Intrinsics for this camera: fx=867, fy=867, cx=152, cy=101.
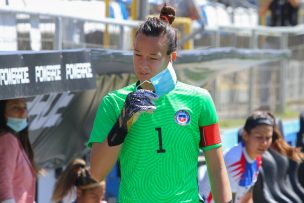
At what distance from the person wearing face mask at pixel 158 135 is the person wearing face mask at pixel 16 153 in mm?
1808

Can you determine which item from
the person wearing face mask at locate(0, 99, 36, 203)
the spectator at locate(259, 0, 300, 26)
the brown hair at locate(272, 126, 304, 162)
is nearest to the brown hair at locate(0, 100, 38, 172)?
the person wearing face mask at locate(0, 99, 36, 203)

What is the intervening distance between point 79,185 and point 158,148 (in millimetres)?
2726

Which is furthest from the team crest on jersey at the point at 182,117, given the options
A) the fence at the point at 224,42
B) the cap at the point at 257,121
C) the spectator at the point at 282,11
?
the spectator at the point at 282,11

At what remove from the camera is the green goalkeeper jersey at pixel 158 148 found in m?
3.76

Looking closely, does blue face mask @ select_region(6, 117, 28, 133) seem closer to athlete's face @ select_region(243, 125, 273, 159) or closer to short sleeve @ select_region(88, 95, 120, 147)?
athlete's face @ select_region(243, 125, 273, 159)

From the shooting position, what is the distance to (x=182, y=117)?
3803 millimetres

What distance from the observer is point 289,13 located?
1564 centimetres

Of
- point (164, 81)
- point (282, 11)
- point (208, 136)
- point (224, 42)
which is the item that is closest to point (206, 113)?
point (208, 136)

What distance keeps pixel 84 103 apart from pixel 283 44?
5.88 m

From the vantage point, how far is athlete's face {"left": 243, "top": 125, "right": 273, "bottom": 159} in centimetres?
660

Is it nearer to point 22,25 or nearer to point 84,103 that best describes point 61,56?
point 22,25

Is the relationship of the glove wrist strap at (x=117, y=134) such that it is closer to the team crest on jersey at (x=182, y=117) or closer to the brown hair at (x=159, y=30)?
the team crest on jersey at (x=182, y=117)

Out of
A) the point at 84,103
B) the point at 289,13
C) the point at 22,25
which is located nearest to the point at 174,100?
the point at 22,25

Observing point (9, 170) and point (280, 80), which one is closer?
point (9, 170)
